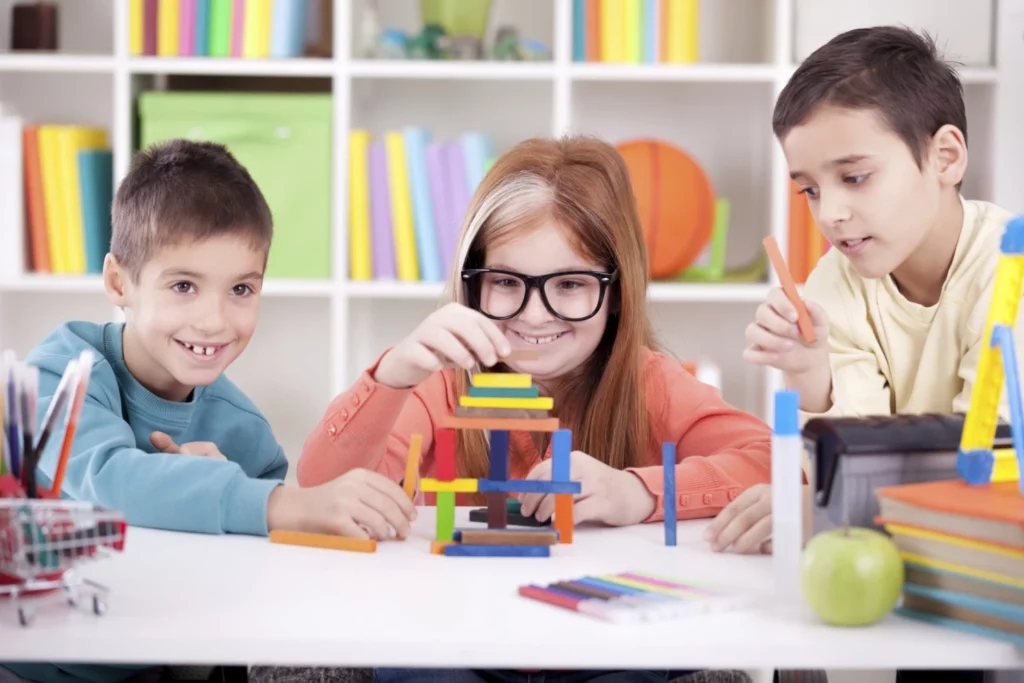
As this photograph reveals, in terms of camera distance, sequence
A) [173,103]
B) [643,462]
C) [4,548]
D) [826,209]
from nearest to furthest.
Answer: [4,548]
[826,209]
[643,462]
[173,103]

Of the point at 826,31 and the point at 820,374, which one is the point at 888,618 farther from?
the point at 826,31

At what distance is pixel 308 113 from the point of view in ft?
9.11

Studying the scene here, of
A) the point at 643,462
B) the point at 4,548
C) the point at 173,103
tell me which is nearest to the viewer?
the point at 4,548

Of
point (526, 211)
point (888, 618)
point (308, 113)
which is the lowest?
point (888, 618)

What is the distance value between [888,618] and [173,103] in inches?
92.2

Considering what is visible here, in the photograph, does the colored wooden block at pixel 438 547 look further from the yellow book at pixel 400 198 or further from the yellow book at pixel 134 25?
the yellow book at pixel 134 25

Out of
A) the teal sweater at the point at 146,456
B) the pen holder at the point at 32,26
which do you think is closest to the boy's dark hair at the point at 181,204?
the teal sweater at the point at 146,456

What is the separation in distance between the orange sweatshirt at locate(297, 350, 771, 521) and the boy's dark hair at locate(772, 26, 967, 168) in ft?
1.20

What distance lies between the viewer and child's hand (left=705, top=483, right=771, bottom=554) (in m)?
1.05

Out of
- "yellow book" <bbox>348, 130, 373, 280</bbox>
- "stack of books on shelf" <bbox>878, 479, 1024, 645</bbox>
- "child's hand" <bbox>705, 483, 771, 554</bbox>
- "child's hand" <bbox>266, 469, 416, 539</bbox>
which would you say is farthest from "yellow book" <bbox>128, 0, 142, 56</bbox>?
"stack of books on shelf" <bbox>878, 479, 1024, 645</bbox>

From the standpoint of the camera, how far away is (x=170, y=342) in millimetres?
1424

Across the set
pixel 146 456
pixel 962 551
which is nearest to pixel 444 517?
pixel 146 456

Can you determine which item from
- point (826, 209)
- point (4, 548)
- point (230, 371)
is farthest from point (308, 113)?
point (4, 548)

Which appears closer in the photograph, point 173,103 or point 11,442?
point 11,442
